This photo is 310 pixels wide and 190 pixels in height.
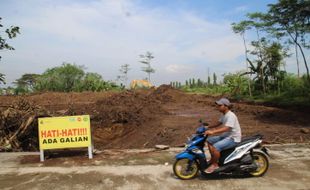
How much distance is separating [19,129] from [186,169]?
6015 mm

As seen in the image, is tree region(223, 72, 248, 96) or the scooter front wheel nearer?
the scooter front wheel

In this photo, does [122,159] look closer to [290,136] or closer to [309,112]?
[290,136]

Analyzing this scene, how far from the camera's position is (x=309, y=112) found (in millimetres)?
15422

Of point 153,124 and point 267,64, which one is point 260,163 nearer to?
point 153,124

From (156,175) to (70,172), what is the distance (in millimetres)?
1830

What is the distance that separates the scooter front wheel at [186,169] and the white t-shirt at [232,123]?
2.86 ft

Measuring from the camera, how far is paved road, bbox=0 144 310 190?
6.00 metres

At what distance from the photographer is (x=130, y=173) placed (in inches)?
267

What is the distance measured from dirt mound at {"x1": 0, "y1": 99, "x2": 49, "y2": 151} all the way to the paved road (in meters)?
1.37

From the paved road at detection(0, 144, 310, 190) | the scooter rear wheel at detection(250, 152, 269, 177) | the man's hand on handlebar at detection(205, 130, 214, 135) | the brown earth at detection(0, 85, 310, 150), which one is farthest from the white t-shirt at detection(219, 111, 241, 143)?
the brown earth at detection(0, 85, 310, 150)

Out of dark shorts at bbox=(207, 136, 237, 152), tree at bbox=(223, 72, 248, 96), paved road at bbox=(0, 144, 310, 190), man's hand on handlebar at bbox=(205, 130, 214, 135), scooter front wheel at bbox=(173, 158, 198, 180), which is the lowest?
paved road at bbox=(0, 144, 310, 190)

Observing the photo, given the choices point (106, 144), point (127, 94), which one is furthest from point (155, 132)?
point (127, 94)

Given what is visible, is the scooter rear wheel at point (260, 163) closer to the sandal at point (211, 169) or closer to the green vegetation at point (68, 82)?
the sandal at point (211, 169)

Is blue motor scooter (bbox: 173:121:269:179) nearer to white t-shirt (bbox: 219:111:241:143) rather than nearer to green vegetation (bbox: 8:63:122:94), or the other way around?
white t-shirt (bbox: 219:111:241:143)
